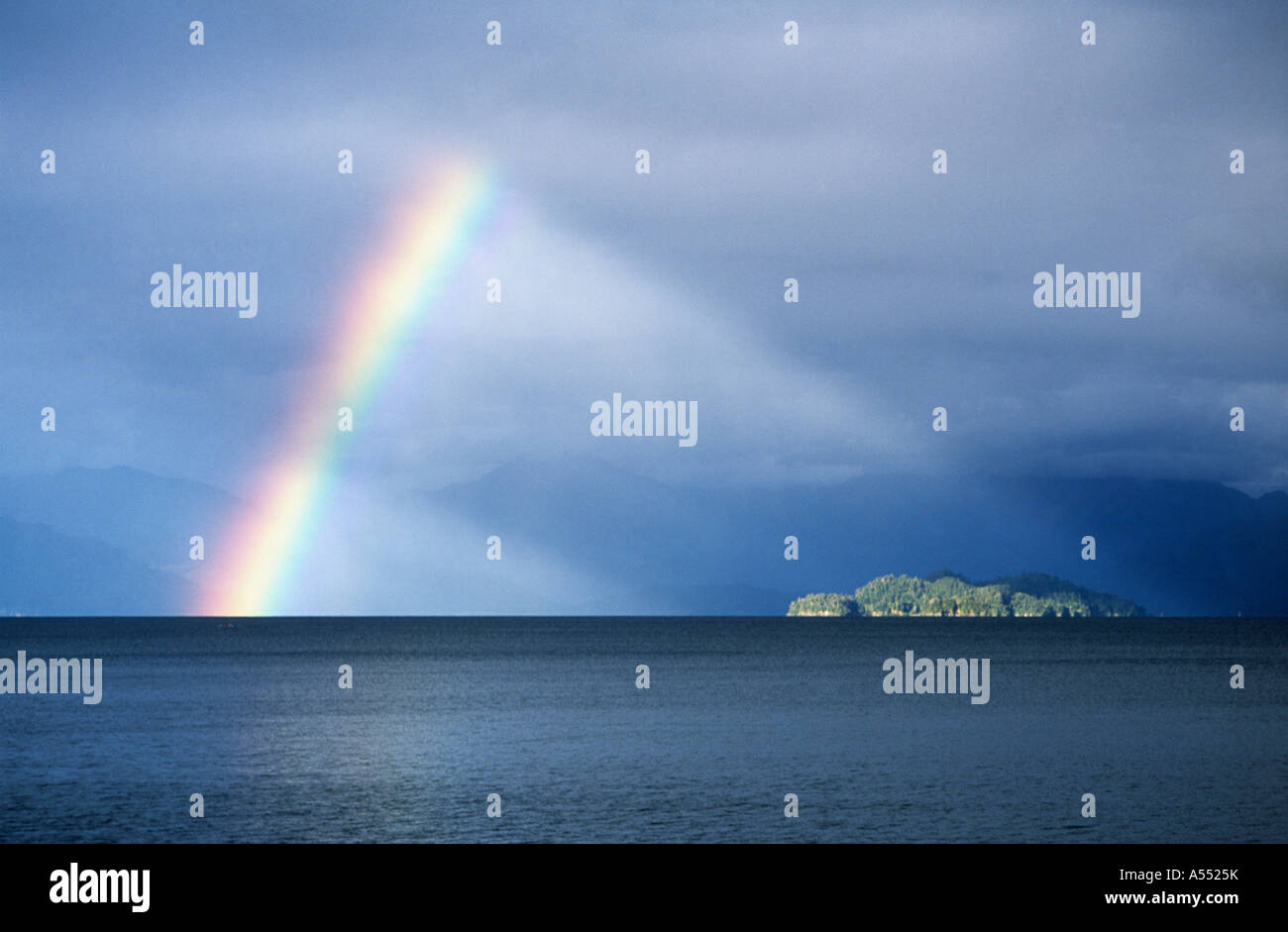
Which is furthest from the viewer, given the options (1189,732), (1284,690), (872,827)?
(1284,690)

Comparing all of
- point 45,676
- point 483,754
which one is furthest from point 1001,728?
point 45,676

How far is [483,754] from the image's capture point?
71.8 m

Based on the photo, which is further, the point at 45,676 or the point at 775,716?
the point at 45,676

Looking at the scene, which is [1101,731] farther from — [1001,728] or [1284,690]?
[1284,690]

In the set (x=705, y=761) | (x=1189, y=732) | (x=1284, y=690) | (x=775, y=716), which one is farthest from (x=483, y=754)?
(x=1284, y=690)

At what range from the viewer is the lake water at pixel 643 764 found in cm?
4919

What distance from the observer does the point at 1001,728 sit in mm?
89375

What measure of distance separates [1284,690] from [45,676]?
140 m

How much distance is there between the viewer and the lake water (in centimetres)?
4919

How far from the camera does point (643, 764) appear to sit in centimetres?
6762

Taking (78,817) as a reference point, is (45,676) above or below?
above
